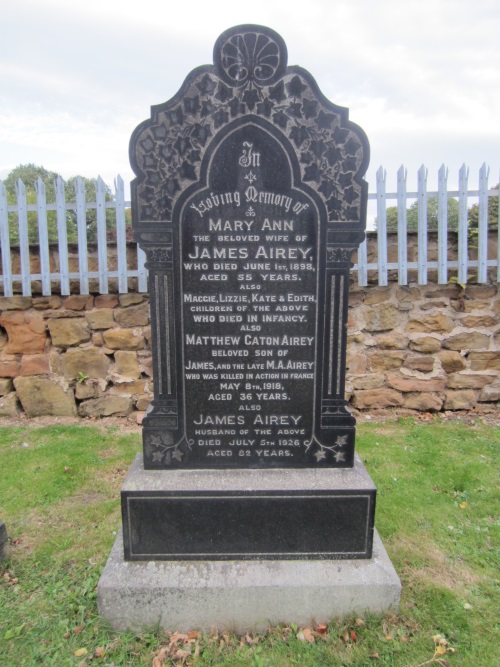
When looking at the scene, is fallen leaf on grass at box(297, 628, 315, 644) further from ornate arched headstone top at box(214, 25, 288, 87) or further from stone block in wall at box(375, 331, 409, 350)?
stone block in wall at box(375, 331, 409, 350)

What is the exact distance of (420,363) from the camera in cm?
552

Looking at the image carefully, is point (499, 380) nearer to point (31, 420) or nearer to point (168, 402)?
point (168, 402)

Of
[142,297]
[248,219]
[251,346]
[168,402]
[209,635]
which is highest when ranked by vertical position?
[248,219]

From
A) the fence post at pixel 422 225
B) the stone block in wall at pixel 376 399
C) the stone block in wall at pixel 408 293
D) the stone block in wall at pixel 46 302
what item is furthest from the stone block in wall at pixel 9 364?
the fence post at pixel 422 225

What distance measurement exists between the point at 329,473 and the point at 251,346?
2.89 feet

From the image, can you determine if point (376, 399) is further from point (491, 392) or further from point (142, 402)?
point (142, 402)

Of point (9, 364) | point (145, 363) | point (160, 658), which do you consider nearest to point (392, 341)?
point (145, 363)

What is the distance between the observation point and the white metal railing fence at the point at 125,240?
511 centimetres

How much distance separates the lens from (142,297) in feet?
17.6

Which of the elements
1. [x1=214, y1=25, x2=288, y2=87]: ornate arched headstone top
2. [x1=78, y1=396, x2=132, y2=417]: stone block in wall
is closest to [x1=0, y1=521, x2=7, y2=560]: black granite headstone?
[x1=78, y1=396, x2=132, y2=417]: stone block in wall

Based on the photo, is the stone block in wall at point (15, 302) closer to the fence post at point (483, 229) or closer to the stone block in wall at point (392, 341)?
the stone block in wall at point (392, 341)

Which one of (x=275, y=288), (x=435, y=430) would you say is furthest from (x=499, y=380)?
(x=275, y=288)

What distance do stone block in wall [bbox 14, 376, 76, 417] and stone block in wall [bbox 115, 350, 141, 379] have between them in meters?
0.65

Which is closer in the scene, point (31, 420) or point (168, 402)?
point (168, 402)
